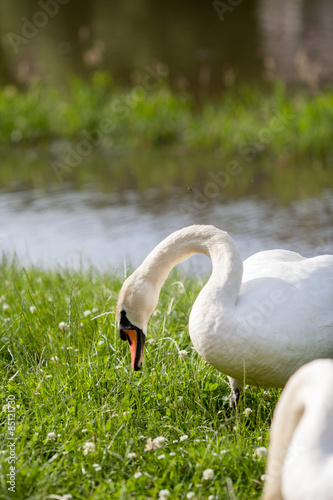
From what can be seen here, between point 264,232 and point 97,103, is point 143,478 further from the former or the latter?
point 97,103

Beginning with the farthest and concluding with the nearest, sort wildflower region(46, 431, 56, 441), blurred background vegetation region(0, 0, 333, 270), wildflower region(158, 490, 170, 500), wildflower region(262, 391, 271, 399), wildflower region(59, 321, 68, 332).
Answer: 1. blurred background vegetation region(0, 0, 333, 270)
2. wildflower region(59, 321, 68, 332)
3. wildflower region(262, 391, 271, 399)
4. wildflower region(46, 431, 56, 441)
5. wildflower region(158, 490, 170, 500)

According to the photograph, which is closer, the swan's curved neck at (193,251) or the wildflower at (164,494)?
the wildflower at (164,494)

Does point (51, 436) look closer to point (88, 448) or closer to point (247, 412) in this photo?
point (88, 448)

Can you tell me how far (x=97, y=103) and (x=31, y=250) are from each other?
501cm

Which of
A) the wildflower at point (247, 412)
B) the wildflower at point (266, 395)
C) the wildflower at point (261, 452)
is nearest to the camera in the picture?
the wildflower at point (261, 452)

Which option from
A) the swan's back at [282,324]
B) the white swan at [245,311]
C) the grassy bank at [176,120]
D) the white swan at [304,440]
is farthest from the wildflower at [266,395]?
the grassy bank at [176,120]

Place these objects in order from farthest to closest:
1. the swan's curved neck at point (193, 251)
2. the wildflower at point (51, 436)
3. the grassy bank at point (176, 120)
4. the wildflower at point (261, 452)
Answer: the grassy bank at point (176, 120)
the swan's curved neck at point (193, 251)
the wildflower at point (51, 436)
the wildflower at point (261, 452)

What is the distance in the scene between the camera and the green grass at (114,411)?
257 cm

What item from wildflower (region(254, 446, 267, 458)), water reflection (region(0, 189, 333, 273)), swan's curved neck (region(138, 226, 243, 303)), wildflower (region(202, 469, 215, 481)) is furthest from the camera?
water reflection (region(0, 189, 333, 273))

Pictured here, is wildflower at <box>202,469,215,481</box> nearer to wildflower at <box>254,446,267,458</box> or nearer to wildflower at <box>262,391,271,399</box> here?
wildflower at <box>254,446,267,458</box>

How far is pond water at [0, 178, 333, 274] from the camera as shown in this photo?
707cm

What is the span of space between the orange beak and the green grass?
0.12m

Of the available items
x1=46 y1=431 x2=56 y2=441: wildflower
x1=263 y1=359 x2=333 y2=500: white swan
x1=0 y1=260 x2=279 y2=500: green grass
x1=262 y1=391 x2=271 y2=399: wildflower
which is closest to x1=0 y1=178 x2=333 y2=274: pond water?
x1=0 y1=260 x2=279 y2=500: green grass

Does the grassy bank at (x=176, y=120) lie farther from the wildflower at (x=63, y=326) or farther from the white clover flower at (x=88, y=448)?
the white clover flower at (x=88, y=448)
